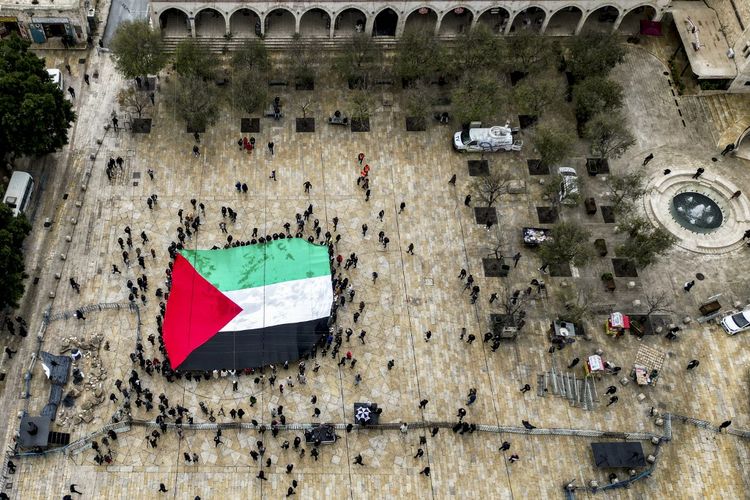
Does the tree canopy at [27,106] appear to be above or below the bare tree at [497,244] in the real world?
above

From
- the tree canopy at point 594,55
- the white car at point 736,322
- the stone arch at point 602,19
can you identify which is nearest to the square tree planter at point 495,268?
the white car at point 736,322

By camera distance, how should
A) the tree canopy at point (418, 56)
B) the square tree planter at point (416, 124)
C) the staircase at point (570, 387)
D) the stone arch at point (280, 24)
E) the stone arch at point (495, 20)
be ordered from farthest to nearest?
1. the stone arch at point (495, 20)
2. the stone arch at point (280, 24)
3. the square tree planter at point (416, 124)
4. the tree canopy at point (418, 56)
5. the staircase at point (570, 387)

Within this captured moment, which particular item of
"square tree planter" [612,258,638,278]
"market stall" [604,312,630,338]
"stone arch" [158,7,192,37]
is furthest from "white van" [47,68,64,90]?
"market stall" [604,312,630,338]

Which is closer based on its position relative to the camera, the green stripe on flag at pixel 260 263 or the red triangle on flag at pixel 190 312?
the red triangle on flag at pixel 190 312

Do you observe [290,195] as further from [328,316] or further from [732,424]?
[732,424]

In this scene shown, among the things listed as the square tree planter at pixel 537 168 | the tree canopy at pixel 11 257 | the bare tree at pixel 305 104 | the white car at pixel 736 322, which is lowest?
the white car at pixel 736 322

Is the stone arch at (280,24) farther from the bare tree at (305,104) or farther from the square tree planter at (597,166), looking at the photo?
the square tree planter at (597,166)

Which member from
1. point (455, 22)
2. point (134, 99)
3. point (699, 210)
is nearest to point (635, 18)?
point (455, 22)
